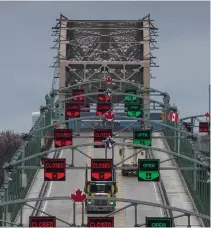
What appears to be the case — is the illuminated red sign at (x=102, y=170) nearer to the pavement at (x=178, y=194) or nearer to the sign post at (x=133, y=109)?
the pavement at (x=178, y=194)

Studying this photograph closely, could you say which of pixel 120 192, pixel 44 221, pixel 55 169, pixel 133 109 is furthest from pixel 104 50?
pixel 44 221

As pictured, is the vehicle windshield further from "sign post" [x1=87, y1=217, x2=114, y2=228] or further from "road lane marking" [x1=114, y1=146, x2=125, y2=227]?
"sign post" [x1=87, y1=217, x2=114, y2=228]

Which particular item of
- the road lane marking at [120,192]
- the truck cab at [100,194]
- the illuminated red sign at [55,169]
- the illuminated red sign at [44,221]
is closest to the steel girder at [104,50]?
the road lane marking at [120,192]

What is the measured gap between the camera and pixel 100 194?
42.2 meters

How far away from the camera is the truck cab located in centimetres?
4162

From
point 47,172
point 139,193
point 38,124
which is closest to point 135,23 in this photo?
point 38,124

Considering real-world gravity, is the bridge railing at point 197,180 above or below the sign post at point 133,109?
below

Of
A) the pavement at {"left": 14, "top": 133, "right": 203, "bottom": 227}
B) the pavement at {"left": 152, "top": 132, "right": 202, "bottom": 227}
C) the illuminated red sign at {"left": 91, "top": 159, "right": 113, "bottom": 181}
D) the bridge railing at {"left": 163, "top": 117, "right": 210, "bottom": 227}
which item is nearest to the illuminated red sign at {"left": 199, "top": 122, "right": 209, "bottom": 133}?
the bridge railing at {"left": 163, "top": 117, "right": 210, "bottom": 227}

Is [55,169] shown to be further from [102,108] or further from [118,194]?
[102,108]

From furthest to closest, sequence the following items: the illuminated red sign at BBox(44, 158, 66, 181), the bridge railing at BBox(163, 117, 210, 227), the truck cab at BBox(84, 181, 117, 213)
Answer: the truck cab at BBox(84, 181, 117, 213), the bridge railing at BBox(163, 117, 210, 227), the illuminated red sign at BBox(44, 158, 66, 181)

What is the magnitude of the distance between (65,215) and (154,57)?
Answer: 48247 mm

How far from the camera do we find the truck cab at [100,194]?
4162cm

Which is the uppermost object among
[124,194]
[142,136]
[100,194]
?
[142,136]

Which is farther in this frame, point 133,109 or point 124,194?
point 133,109
